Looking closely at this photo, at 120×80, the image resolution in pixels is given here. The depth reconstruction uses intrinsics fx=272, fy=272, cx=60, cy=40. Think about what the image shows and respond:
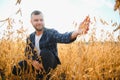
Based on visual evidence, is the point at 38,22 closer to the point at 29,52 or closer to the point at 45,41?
the point at 45,41

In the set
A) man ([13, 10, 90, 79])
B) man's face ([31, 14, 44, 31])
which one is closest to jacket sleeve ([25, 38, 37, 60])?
man ([13, 10, 90, 79])

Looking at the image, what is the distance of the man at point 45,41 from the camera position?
325cm

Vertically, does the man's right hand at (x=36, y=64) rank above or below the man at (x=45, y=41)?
below

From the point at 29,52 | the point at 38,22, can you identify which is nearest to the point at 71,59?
the point at 29,52

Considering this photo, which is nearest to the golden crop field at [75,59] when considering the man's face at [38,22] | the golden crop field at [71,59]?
the golden crop field at [71,59]

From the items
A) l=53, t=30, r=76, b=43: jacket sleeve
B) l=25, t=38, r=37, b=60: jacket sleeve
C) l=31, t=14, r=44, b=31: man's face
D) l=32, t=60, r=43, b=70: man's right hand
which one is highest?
l=31, t=14, r=44, b=31: man's face

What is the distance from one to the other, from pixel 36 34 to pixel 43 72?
76 centimetres

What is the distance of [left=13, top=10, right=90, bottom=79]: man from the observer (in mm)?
3254

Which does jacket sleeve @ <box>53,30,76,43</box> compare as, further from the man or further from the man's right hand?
the man's right hand

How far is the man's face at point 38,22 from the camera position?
3727 millimetres

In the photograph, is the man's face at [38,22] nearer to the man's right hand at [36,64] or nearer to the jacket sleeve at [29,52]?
the jacket sleeve at [29,52]

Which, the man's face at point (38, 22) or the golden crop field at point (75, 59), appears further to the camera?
the man's face at point (38, 22)

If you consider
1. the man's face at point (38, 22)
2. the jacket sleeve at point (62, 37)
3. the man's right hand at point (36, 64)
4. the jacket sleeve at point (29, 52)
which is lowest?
the man's right hand at point (36, 64)

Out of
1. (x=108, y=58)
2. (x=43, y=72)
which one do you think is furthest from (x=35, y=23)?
(x=108, y=58)
